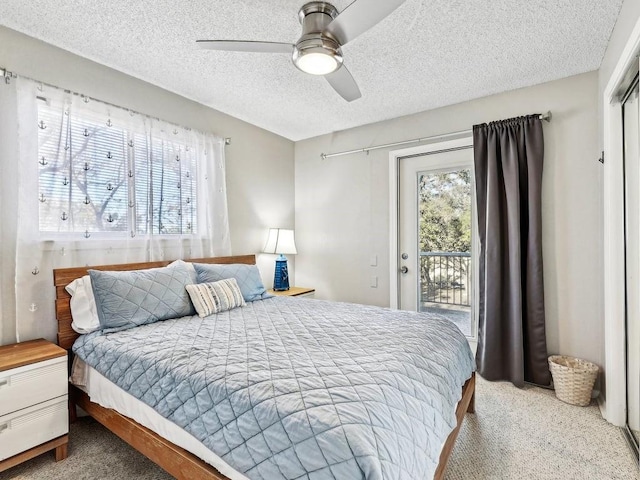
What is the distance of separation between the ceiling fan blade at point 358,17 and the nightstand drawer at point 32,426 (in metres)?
2.42

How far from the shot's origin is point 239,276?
9.34ft

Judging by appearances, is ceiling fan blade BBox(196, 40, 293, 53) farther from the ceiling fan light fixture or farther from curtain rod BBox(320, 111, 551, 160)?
curtain rod BBox(320, 111, 551, 160)

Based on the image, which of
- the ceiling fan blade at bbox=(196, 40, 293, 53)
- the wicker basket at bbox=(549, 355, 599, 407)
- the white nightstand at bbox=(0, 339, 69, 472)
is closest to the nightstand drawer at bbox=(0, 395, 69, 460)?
the white nightstand at bbox=(0, 339, 69, 472)

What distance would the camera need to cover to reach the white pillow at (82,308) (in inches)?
82.1

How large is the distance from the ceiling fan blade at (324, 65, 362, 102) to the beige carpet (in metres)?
2.25

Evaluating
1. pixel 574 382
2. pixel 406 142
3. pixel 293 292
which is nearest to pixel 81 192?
pixel 293 292

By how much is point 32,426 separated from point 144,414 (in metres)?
0.75

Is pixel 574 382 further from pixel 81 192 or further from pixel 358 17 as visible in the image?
pixel 81 192

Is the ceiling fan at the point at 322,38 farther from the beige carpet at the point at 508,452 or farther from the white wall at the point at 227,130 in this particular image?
the beige carpet at the point at 508,452

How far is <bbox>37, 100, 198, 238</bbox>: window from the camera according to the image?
219 cm

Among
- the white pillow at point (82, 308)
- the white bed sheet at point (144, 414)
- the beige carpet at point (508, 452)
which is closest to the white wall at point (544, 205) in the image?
the beige carpet at point (508, 452)

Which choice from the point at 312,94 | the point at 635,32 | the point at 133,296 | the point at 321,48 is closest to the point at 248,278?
the point at 133,296

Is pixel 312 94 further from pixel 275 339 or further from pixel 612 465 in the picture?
pixel 612 465

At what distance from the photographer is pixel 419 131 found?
338 cm
